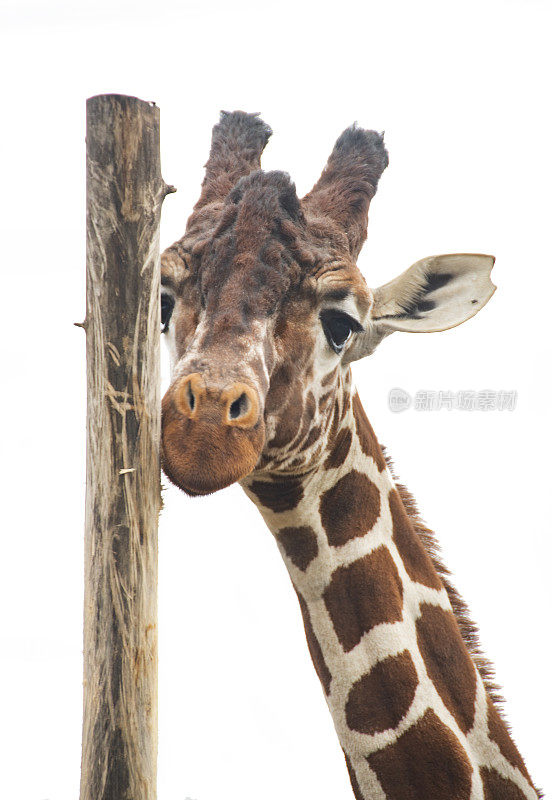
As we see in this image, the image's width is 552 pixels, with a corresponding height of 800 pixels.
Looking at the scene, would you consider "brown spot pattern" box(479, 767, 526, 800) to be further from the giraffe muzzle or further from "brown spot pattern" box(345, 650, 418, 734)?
the giraffe muzzle

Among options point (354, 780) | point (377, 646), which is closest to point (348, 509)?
point (377, 646)

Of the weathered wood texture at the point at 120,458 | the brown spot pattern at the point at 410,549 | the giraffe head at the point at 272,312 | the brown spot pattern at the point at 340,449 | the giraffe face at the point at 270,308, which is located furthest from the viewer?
the brown spot pattern at the point at 410,549

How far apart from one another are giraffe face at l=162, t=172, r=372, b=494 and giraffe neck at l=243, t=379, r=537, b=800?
25 centimetres

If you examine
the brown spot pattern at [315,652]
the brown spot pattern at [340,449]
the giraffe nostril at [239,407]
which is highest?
the giraffe nostril at [239,407]

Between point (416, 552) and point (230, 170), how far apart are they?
75.7 inches

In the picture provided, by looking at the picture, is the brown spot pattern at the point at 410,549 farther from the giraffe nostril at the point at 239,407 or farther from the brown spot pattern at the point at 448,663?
the giraffe nostril at the point at 239,407

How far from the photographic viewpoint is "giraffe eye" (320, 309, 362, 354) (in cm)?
300

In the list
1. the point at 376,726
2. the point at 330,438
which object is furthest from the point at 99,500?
the point at 376,726

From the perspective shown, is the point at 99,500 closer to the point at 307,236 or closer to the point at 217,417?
the point at 217,417

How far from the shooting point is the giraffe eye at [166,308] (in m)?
2.95

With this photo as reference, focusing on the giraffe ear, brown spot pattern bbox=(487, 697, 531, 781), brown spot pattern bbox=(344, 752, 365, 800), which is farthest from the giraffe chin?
brown spot pattern bbox=(487, 697, 531, 781)

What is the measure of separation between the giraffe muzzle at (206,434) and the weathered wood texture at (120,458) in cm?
10

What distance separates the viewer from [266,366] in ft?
8.86

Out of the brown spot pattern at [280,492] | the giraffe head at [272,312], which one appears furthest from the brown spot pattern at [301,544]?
the giraffe head at [272,312]
